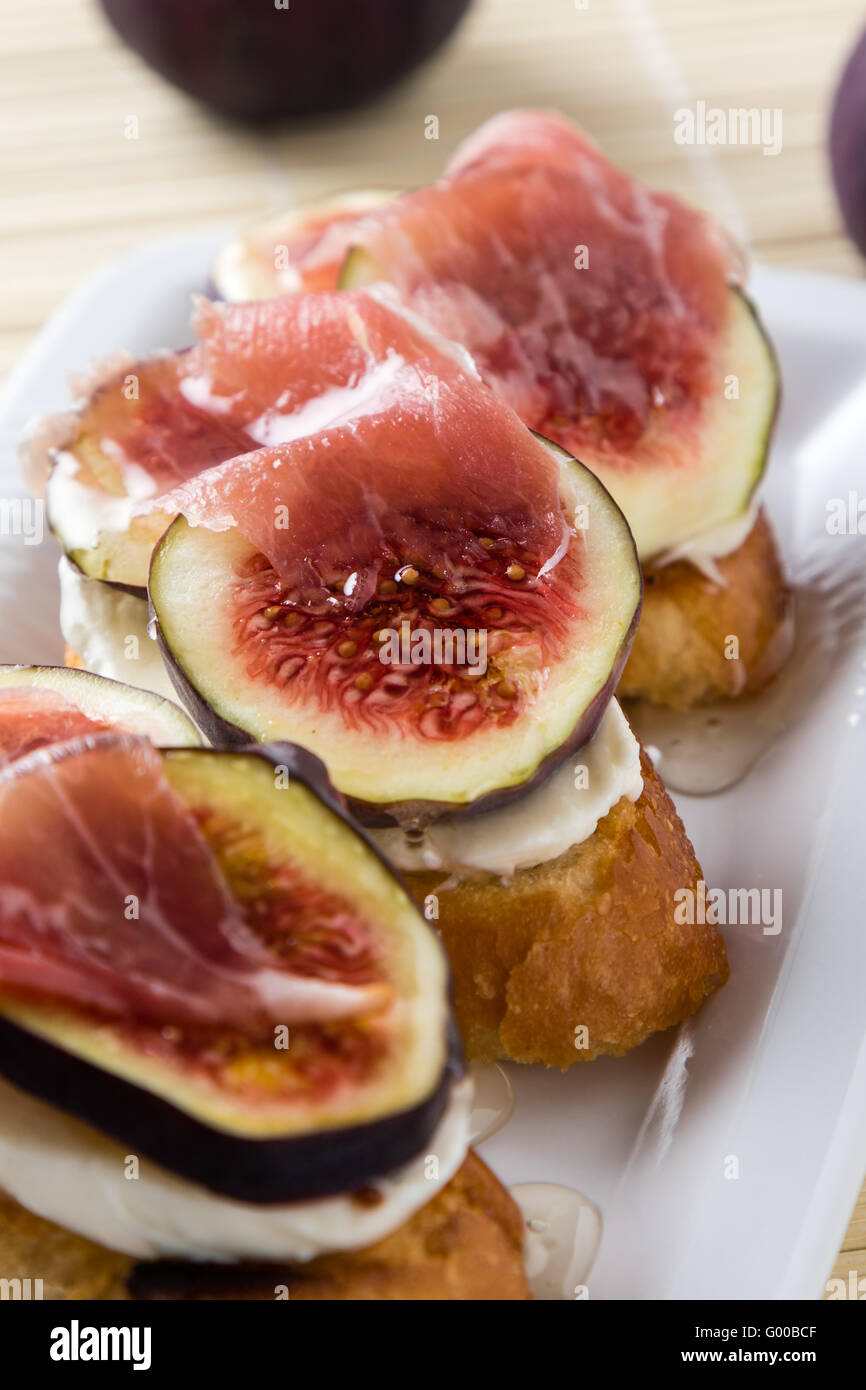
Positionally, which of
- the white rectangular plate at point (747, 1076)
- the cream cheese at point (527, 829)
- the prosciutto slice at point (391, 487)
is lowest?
the white rectangular plate at point (747, 1076)

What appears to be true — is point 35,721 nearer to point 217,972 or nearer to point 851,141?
point 217,972

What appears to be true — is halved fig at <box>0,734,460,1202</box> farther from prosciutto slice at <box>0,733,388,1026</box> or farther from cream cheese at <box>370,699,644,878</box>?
cream cheese at <box>370,699,644,878</box>

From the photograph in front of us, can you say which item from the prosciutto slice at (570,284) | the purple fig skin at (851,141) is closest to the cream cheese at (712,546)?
the prosciutto slice at (570,284)

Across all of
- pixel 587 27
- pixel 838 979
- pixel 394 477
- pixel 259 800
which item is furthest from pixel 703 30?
pixel 259 800

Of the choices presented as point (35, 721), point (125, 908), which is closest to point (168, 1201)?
point (125, 908)

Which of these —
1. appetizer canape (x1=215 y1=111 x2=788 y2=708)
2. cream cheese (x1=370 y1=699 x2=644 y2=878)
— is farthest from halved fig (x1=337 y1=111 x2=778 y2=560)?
cream cheese (x1=370 y1=699 x2=644 y2=878)

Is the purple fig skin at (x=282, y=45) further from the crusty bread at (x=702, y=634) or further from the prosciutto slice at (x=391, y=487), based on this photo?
the prosciutto slice at (x=391, y=487)
